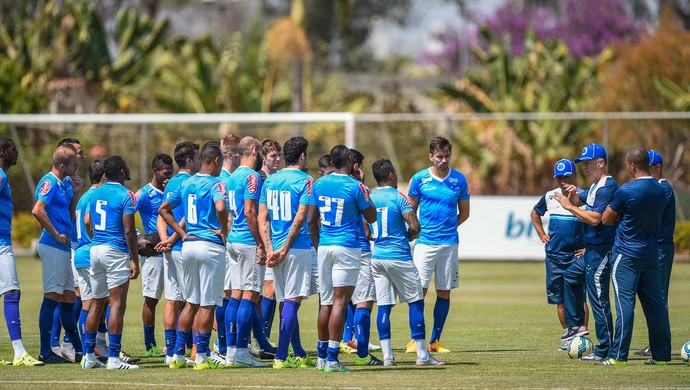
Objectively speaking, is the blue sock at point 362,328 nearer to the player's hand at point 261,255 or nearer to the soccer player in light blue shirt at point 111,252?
the player's hand at point 261,255

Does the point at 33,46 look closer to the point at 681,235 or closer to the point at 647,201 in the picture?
the point at 681,235

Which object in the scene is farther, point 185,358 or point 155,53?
point 155,53

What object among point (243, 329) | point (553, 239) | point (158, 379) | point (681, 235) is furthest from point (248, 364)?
point (681, 235)

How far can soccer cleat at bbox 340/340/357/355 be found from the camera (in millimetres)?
13586

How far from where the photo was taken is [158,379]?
1088cm

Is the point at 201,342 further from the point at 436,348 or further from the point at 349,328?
the point at 436,348

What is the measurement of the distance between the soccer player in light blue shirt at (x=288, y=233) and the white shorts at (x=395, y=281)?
3.19 feet

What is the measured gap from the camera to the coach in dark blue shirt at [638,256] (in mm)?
11750

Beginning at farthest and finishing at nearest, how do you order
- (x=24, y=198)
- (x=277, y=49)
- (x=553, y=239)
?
(x=277, y=49), (x=24, y=198), (x=553, y=239)

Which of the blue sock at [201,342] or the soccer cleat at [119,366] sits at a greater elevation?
the blue sock at [201,342]

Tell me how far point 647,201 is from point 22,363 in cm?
665

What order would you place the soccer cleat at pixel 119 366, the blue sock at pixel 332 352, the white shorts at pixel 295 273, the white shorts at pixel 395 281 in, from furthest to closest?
the white shorts at pixel 395 281 → the soccer cleat at pixel 119 366 → the white shorts at pixel 295 273 → the blue sock at pixel 332 352

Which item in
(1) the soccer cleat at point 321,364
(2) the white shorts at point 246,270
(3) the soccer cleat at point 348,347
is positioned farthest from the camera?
(3) the soccer cleat at point 348,347

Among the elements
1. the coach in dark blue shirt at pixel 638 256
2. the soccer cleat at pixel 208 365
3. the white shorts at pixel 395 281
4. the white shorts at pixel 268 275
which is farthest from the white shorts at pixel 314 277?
the coach in dark blue shirt at pixel 638 256
